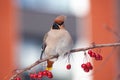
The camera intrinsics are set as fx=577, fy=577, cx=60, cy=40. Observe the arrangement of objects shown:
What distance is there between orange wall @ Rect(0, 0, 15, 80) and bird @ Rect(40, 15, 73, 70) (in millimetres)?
6229

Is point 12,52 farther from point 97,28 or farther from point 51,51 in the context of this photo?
point 51,51

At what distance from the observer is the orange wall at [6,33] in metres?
9.22

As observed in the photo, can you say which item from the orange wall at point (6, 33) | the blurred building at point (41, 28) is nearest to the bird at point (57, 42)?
the blurred building at point (41, 28)

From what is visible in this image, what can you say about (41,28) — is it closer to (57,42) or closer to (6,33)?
(6,33)

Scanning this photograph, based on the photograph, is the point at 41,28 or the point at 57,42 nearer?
the point at 57,42

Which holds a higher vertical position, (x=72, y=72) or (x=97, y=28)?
(x=97, y=28)

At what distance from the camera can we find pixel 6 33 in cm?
926

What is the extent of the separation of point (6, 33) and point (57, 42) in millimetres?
6401

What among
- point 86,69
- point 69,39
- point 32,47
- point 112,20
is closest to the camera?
point 86,69

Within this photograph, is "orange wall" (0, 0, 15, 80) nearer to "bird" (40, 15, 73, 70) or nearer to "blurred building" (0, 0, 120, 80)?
"blurred building" (0, 0, 120, 80)

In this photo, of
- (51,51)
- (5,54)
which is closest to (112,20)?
(5,54)

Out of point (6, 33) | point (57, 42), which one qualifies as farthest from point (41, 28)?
point (57, 42)

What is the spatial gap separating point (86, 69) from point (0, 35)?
6.79 meters

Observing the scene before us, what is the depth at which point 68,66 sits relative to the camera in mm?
2744
